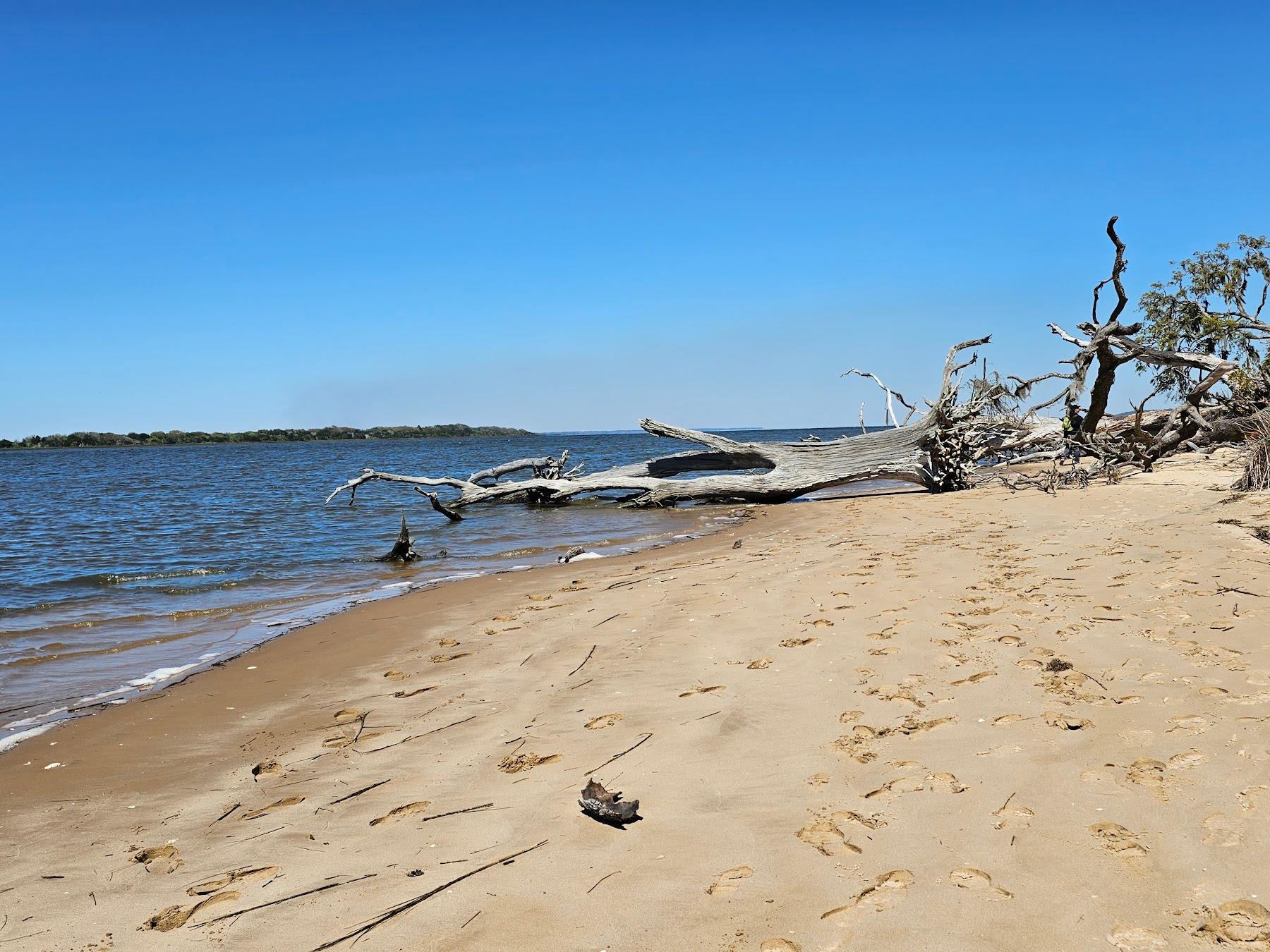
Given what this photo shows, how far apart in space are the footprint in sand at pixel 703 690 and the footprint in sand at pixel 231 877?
197cm

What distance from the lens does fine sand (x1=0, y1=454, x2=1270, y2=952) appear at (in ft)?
7.39

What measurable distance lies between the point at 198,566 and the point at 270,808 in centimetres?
861

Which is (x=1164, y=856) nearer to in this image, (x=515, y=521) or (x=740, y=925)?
(x=740, y=925)

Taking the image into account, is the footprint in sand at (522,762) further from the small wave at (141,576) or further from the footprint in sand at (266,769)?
the small wave at (141,576)

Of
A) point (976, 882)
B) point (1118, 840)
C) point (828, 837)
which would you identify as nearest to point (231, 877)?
point (828, 837)

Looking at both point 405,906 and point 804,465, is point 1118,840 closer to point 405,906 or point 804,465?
point 405,906

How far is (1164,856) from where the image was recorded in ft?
7.53

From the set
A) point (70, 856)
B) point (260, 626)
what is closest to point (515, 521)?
point (260, 626)

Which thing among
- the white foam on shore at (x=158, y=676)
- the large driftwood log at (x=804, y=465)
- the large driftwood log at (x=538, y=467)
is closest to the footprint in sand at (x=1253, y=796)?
the white foam on shore at (x=158, y=676)

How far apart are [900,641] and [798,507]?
10.2 m

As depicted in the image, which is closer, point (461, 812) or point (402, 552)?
point (461, 812)

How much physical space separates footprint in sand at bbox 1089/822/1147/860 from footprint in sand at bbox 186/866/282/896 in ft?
8.45

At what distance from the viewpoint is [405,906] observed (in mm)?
2416

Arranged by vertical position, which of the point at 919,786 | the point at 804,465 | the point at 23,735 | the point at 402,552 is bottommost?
the point at 23,735
